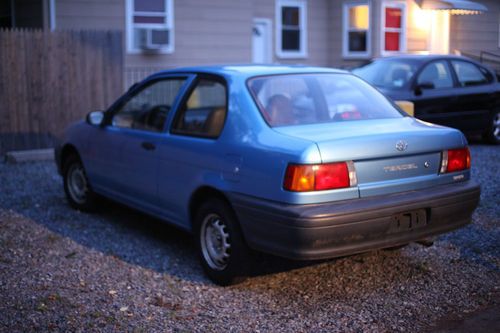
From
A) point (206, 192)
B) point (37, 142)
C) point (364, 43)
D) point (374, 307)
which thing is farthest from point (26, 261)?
point (364, 43)

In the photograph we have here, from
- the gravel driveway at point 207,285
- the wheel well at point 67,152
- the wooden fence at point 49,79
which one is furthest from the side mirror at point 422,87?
the wheel well at point 67,152

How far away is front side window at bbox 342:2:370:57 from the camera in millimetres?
19125

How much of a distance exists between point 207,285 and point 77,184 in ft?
9.73

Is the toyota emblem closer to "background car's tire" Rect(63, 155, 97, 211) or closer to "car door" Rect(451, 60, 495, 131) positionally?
"background car's tire" Rect(63, 155, 97, 211)

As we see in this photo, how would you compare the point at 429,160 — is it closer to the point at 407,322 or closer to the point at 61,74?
the point at 407,322

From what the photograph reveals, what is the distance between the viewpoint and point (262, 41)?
60.5ft

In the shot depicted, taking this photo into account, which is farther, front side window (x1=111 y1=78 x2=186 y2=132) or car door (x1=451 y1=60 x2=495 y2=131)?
car door (x1=451 y1=60 x2=495 y2=131)

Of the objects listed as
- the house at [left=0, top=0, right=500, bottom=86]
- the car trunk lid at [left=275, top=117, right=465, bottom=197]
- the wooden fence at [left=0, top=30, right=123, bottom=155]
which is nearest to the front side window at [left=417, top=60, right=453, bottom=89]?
the wooden fence at [left=0, top=30, right=123, bottom=155]

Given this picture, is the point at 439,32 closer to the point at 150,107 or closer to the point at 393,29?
the point at 393,29

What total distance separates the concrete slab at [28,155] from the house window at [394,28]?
1091 cm

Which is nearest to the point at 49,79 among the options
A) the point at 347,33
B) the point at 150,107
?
the point at 150,107

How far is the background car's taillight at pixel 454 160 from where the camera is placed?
17.2 ft

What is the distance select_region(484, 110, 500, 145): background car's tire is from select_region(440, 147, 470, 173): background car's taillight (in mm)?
7535

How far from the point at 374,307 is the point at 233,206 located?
47.3 inches
